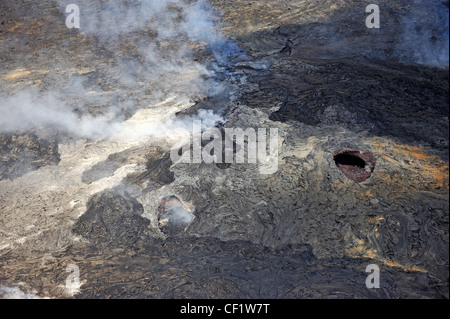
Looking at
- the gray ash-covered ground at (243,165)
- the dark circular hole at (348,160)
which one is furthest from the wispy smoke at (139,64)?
the dark circular hole at (348,160)

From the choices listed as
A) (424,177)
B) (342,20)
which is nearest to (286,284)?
(424,177)

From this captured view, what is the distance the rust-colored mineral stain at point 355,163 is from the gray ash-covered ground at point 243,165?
6 centimetres

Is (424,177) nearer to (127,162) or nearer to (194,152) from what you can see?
(194,152)

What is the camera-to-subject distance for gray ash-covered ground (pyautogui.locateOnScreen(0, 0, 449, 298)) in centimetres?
427

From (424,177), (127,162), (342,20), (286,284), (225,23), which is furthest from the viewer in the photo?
(225,23)

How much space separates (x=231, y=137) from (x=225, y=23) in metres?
1.96

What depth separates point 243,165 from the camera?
5.04m

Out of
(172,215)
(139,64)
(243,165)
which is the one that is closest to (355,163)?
(243,165)

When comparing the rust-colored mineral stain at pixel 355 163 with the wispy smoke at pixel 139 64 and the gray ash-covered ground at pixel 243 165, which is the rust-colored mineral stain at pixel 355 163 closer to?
the gray ash-covered ground at pixel 243 165

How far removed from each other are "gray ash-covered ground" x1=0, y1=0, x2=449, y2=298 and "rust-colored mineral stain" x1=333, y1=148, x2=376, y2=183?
2.5 inches

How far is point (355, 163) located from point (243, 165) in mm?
1556

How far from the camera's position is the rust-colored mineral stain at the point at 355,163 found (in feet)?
16.0

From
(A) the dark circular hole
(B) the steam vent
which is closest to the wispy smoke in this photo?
(B) the steam vent

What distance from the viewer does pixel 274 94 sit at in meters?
5.36
